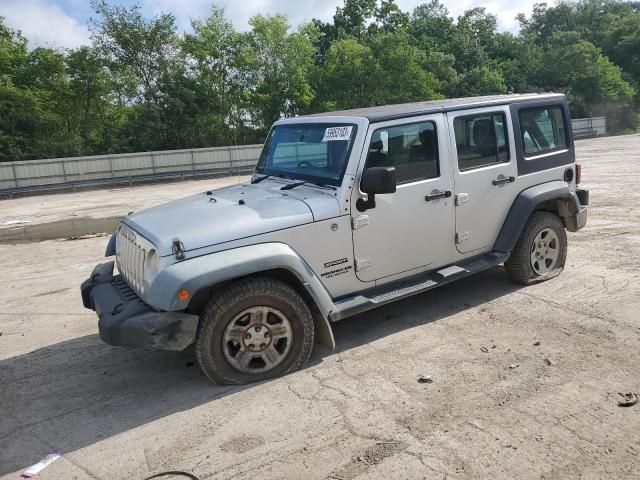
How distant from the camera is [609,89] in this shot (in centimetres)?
4753

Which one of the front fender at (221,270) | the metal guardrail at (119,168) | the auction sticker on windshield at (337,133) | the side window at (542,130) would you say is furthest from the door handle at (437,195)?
the metal guardrail at (119,168)

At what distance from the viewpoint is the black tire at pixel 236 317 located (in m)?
3.79

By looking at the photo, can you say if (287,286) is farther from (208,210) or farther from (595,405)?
(595,405)

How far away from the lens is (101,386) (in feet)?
13.9

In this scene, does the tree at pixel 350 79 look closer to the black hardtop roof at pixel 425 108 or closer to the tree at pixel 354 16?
the tree at pixel 354 16

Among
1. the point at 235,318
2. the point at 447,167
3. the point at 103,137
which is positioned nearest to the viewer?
the point at 235,318

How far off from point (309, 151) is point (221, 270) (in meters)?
1.67

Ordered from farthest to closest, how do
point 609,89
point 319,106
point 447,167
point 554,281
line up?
1. point 609,89
2. point 319,106
3. point 554,281
4. point 447,167

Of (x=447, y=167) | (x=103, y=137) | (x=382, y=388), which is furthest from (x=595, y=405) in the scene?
(x=103, y=137)

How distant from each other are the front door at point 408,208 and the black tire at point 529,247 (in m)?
1.04

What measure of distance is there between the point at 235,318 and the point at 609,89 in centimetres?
5271

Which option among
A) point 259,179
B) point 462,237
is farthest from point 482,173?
point 259,179

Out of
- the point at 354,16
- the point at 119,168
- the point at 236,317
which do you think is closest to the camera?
the point at 236,317

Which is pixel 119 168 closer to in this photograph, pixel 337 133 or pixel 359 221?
pixel 337 133
